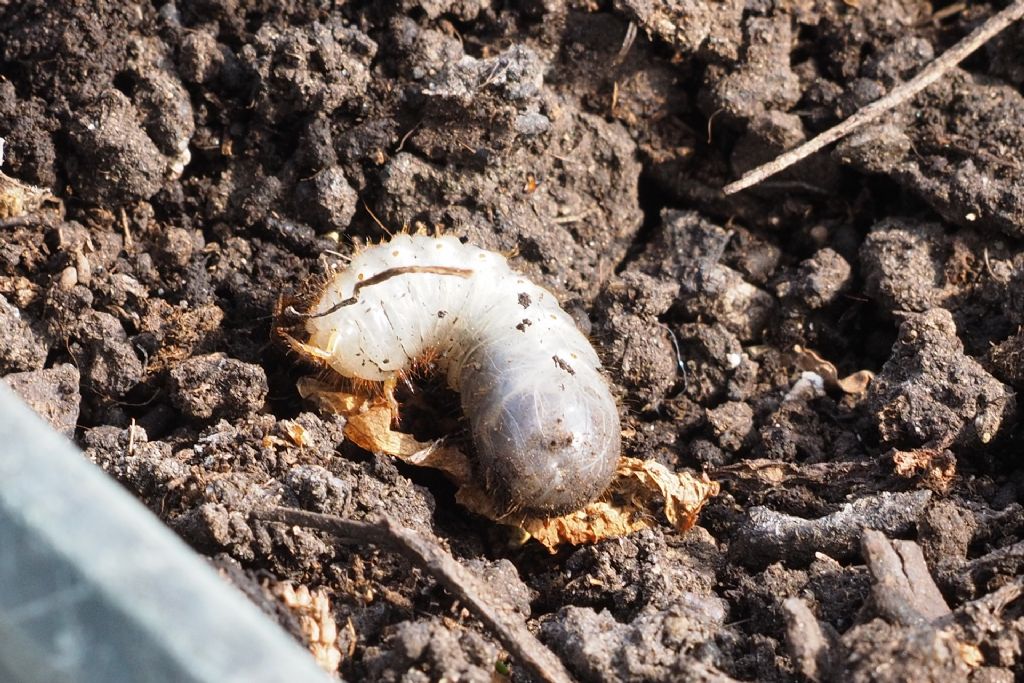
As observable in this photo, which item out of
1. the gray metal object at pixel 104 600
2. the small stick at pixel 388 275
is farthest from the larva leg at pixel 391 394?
the gray metal object at pixel 104 600

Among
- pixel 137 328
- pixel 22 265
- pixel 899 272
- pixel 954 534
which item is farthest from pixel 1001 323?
pixel 22 265

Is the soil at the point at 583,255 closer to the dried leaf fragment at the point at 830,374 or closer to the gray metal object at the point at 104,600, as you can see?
the dried leaf fragment at the point at 830,374

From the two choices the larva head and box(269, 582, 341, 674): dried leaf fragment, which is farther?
the larva head

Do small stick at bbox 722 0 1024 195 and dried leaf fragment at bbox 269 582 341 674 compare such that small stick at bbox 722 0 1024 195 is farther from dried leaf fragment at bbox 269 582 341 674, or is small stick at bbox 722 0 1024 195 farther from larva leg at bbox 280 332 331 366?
dried leaf fragment at bbox 269 582 341 674

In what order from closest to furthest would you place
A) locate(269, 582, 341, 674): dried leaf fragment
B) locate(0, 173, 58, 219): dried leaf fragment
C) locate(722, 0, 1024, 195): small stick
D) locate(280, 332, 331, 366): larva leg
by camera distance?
locate(269, 582, 341, 674): dried leaf fragment → locate(0, 173, 58, 219): dried leaf fragment → locate(280, 332, 331, 366): larva leg → locate(722, 0, 1024, 195): small stick

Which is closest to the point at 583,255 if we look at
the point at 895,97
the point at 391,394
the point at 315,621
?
the point at 391,394

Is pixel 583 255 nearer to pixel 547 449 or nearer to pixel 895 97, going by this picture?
pixel 547 449

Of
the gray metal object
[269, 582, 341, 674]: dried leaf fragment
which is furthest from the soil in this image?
the gray metal object
